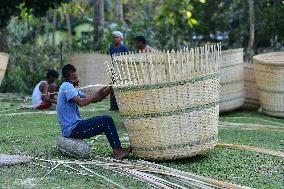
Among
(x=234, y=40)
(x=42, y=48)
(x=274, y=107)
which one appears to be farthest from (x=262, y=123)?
(x=234, y=40)

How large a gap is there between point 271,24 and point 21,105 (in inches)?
302

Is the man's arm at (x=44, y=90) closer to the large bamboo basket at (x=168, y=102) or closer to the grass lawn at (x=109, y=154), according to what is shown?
the grass lawn at (x=109, y=154)

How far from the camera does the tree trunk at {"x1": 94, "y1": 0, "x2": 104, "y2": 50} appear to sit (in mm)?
14108

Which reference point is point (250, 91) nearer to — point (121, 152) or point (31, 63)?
point (121, 152)

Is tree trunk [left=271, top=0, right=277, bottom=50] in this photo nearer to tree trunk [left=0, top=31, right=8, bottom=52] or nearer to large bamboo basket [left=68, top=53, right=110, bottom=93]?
large bamboo basket [left=68, top=53, right=110, bottom=93]

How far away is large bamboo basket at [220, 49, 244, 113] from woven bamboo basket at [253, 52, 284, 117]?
29 centimetres

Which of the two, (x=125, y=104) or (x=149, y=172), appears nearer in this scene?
(x=149, y=172)

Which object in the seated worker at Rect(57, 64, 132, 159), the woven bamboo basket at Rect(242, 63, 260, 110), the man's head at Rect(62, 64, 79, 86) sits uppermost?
the man's head at Rect(62, 64, 79, 86)

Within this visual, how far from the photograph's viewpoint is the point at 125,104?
20.2 feet

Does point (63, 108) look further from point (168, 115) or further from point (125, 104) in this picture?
point (168, 115)

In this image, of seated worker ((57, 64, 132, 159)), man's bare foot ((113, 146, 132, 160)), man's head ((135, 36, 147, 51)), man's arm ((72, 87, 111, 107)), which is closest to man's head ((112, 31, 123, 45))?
man's head ((135, 36, 147, 51))

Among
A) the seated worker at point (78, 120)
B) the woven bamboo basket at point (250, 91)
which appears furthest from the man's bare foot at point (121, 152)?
the woven bamboo basket at point (250, 91)

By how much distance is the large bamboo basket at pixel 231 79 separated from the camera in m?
10.0

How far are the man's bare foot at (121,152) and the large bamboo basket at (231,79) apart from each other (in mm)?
4056
